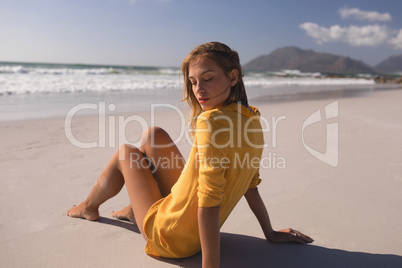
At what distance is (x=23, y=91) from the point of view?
986 cm

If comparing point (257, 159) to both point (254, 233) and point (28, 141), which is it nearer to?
point (254, 233)

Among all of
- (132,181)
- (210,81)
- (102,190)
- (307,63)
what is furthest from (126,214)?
(307,63)

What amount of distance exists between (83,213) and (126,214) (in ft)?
1.06

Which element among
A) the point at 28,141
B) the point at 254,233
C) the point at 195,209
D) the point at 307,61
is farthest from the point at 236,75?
the point at 307,61

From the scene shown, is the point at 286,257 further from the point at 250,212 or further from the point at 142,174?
the point at 142,174

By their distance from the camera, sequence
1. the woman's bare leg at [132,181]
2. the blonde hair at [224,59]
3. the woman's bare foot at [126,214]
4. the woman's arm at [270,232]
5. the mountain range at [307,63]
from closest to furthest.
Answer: the blonde hair at [224,59] < the woman's bare leg at [132,181] < the woman's arm at [270,232] < the woman's bare foot at [126,214] < the mountain range at [307,63]

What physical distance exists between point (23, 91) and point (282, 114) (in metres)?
8.02

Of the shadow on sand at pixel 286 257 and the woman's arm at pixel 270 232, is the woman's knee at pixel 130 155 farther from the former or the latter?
the woman's arm at pixel 270 232

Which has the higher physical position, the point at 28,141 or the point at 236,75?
the point at 236,75

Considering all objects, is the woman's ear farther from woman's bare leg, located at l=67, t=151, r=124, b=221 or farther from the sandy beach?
the sandy beach

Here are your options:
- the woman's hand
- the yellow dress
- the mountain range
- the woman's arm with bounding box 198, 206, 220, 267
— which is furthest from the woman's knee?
the mountain range

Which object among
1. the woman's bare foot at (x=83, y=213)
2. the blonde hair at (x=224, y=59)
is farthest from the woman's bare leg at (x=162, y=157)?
the woman's bare foot at (x=83, y=213)

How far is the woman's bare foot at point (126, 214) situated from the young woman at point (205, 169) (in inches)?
18.1

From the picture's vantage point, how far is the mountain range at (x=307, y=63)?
2448 inches
